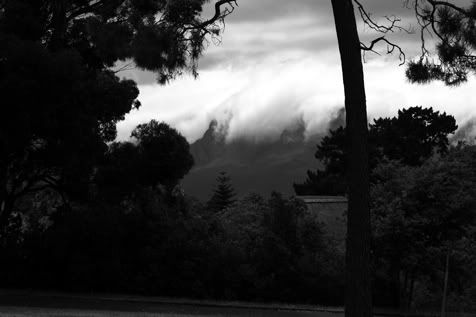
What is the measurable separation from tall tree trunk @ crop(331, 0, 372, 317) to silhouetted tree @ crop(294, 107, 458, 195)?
46893 mm

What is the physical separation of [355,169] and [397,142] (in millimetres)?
54724

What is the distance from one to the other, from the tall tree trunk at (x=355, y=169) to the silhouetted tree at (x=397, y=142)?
46893 mm

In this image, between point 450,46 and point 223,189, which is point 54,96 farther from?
point 223,189

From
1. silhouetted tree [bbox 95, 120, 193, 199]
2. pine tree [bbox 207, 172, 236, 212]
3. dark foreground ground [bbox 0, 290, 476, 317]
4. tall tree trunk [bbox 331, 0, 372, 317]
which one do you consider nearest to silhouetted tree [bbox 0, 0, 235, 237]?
silhouetted tree [bbox 95, 120, 193, 199]

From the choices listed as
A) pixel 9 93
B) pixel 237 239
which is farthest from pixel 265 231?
pixel 9 93

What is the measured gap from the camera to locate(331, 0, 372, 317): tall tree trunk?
12.6 metres

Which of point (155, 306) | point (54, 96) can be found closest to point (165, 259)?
point (155, 306)

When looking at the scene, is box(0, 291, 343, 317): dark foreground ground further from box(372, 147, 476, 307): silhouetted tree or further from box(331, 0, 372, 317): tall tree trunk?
box(331, 0, 372, 317): tall tree trunk

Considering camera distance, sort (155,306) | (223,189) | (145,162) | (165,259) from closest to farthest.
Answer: (155,306) → (165,259) → (145,162) → (223,189)

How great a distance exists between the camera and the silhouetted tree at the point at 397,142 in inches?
2562

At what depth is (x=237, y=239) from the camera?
29.5 meters

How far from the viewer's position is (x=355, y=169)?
1275cm

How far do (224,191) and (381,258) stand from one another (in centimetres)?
6562

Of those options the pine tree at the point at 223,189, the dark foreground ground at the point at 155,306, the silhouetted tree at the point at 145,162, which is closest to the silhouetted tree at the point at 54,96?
the silhouetted tree at the point at 145,162
